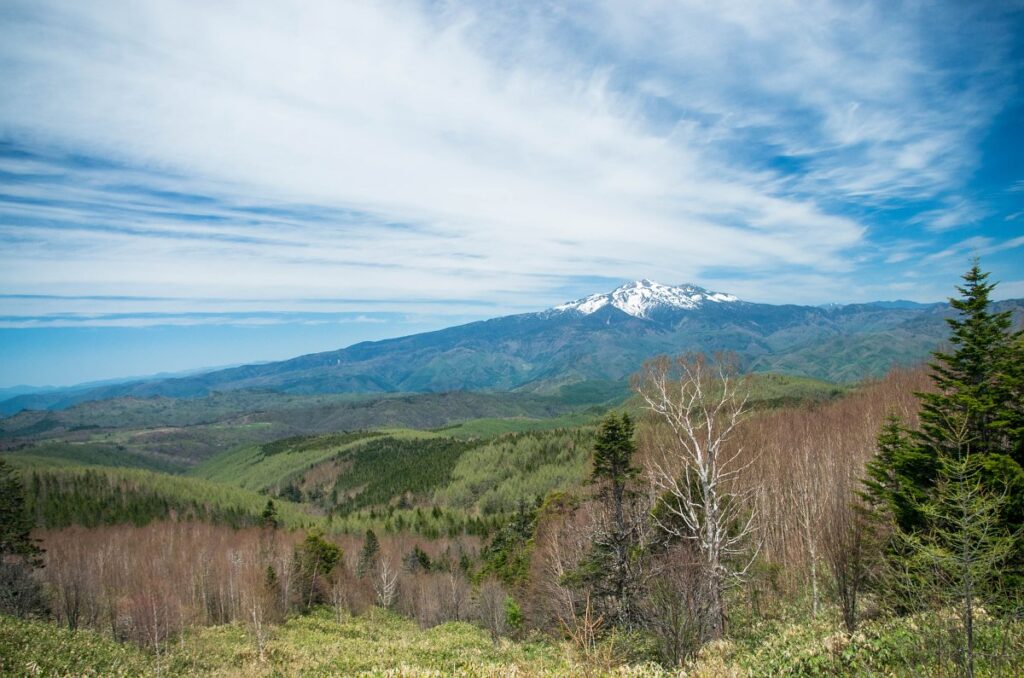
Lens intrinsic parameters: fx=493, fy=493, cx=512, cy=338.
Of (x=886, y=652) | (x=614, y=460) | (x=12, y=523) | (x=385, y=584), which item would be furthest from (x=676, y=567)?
(x=385, y=584)

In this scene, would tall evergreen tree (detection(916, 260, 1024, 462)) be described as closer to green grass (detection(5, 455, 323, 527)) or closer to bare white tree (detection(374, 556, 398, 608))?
bare white tree (detection(374, 556, 398, 608))

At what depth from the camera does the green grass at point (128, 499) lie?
407ft

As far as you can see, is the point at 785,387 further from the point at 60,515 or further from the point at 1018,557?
the point at 60,515

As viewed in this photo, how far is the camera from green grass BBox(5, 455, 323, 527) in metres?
124

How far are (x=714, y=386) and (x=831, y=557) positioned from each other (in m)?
10.3

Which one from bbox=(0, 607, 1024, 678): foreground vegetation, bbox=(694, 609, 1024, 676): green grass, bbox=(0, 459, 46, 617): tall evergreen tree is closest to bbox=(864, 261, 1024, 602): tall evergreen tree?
bbox=(694, 609, 1024, 676): green grass

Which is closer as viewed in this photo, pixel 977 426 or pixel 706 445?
pixel 977 426

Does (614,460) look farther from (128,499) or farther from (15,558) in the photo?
(128,499)

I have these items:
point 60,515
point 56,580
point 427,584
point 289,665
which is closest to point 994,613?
point 289,665

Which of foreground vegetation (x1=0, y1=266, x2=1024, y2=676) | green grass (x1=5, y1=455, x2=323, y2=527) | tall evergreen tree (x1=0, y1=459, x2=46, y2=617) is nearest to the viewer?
foreground vegetation (x1=0, y1=266, x2=1024, y2=676)

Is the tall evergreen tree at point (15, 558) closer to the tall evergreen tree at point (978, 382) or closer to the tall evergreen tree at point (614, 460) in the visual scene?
the tall evergreen tree at point (614, 460)

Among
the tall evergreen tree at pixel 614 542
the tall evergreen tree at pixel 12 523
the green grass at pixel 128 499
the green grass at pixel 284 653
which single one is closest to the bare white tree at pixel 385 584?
the green grass at pixel 284 653

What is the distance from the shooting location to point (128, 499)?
489 ft

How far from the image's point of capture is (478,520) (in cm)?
12169
